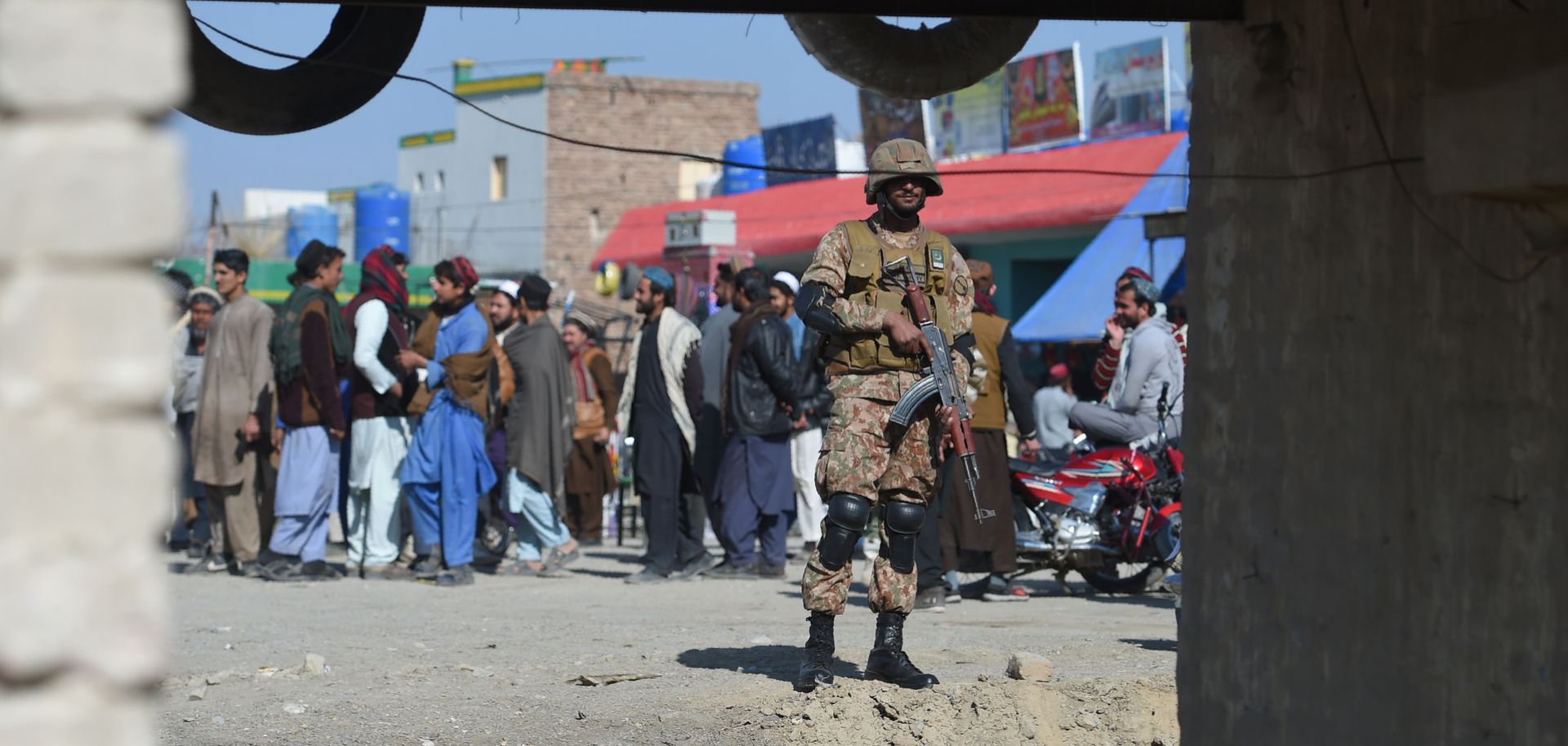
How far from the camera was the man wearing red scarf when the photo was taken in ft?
35.8

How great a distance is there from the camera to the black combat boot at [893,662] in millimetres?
6371

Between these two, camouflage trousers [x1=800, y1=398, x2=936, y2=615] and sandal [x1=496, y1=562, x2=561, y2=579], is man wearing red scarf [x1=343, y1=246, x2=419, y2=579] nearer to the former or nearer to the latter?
sandal [x1=496, y1=562, x2=561, y2=579]

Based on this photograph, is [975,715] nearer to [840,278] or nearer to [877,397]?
[877,397]

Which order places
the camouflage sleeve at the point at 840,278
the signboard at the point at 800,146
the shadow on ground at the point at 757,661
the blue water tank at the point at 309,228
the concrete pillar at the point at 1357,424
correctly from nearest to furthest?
the concrete pillar at the point at 1357,424, the camouflage sleeve at the point at 840,278, the shadow on ground at the point at 757,661, the signboard at the point at 800,146, the blue water tank at the point at 309,228

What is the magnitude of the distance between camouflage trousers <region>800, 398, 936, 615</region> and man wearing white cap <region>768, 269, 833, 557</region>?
16.0 feet

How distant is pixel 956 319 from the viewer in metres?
6.62

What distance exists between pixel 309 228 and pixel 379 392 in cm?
4004

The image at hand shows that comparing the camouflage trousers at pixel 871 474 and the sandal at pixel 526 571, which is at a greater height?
the camouflage trousers at pixel 871 474

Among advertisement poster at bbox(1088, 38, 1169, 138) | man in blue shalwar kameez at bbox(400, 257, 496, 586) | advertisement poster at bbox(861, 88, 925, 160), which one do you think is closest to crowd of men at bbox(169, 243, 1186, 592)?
man in blue shalwar kameez at bbox(400, 257, 496, 586)

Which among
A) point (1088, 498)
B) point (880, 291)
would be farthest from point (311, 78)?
point (1088, 498)

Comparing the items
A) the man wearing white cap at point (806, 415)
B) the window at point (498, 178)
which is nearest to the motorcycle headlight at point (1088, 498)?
the man wearing white cap at point (806, 415)

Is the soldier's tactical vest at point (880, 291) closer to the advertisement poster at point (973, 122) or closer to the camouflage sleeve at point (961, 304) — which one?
the camouflage sleeve at point (961, 304)

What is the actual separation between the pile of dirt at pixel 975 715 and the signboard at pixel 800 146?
24747 mm

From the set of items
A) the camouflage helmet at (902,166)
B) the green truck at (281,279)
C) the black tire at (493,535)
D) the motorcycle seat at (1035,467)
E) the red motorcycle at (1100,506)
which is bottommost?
the black tire at (493,535)
